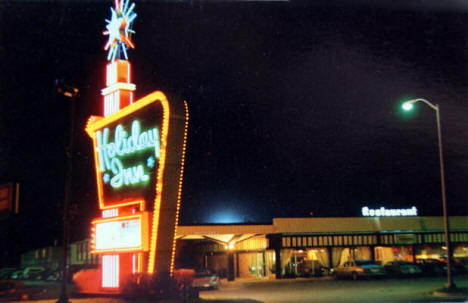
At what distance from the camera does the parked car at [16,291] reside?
98.1 ft

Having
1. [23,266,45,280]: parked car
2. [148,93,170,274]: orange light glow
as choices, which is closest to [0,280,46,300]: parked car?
[148,93,170,274]: orange light glow

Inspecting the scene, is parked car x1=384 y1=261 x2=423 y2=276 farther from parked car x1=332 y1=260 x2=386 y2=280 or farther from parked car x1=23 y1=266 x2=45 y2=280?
parked car x1=23 y1=266 x2=45 y2=280

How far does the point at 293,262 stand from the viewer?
46.9 meters

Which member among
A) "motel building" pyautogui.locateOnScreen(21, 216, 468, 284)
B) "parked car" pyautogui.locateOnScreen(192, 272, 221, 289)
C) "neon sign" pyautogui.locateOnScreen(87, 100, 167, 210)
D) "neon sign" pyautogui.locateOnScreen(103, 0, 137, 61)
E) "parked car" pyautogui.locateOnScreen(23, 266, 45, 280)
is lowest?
"parked car" pyautogui.locateOnScreen(23, 266, 45, 280)

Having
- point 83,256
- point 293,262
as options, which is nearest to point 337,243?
point 293,262

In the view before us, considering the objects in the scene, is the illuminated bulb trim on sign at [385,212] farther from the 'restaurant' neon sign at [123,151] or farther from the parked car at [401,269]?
the 'restaurant' neon sign at [123,151]

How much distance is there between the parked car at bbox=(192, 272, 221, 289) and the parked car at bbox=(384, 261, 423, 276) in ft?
50.8

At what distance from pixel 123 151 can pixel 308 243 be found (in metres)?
24.6

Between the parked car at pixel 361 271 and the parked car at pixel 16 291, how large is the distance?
22528mm

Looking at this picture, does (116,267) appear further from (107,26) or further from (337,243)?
(337,243)

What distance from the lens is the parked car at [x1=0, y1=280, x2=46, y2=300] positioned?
98.1 ft

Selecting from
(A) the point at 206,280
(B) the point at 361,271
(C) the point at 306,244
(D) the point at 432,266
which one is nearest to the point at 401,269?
(D) the point at 432,266

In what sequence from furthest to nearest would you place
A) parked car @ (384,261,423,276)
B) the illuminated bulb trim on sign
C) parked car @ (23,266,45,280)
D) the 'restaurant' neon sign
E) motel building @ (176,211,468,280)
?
parked car @ (23,266,45,280), the illuminated bulb trim on sign, motel building @ (176,211,468,280), parked car @ (384,261,423,276), the 'restaurant' neon sign

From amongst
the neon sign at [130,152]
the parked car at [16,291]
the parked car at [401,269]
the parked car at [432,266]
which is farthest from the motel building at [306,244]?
the neon sign at [130,152]
